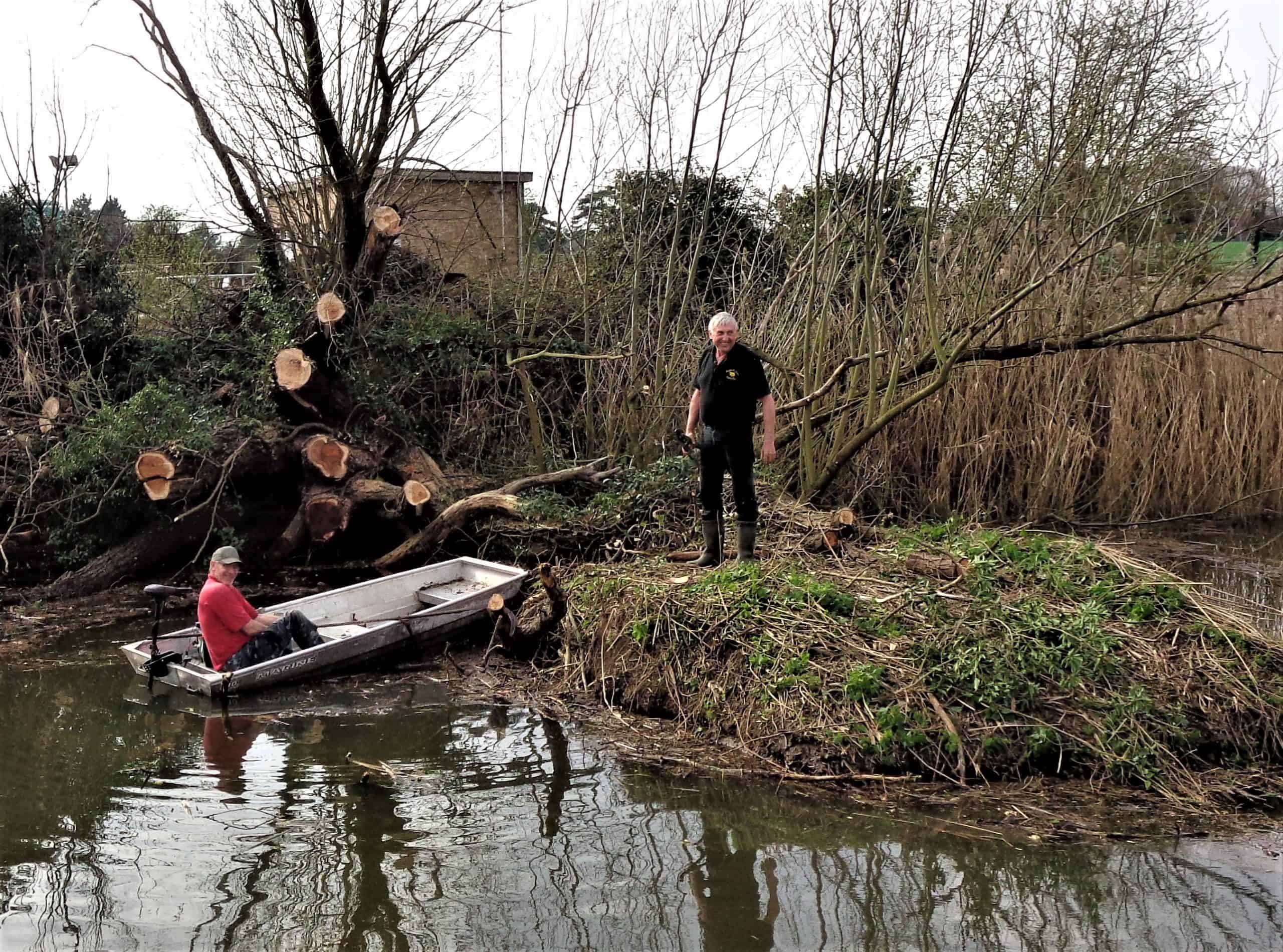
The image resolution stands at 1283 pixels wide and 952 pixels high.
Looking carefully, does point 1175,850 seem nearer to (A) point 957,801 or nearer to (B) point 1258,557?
(A) point 957,801

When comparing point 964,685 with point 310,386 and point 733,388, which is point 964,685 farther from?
point 310,386

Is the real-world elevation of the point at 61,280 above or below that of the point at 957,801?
above

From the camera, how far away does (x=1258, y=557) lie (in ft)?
39.1

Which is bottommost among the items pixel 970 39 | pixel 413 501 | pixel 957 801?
pixel 957 801

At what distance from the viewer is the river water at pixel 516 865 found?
4.71m

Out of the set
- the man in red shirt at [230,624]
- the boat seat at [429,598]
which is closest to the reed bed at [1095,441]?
the boat seat at [429,598]

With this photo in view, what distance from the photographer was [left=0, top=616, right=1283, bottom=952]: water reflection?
4.71m

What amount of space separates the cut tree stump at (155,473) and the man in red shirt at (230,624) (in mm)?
3380

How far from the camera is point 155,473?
36.0 feet

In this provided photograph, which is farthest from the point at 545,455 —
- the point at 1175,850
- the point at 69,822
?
the point at 1175,850

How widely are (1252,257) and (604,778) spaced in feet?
26.5

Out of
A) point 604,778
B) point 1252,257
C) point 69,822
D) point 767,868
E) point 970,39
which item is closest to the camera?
point 767,868

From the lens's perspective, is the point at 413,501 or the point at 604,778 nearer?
the point at 604,778

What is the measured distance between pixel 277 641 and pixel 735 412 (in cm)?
365
